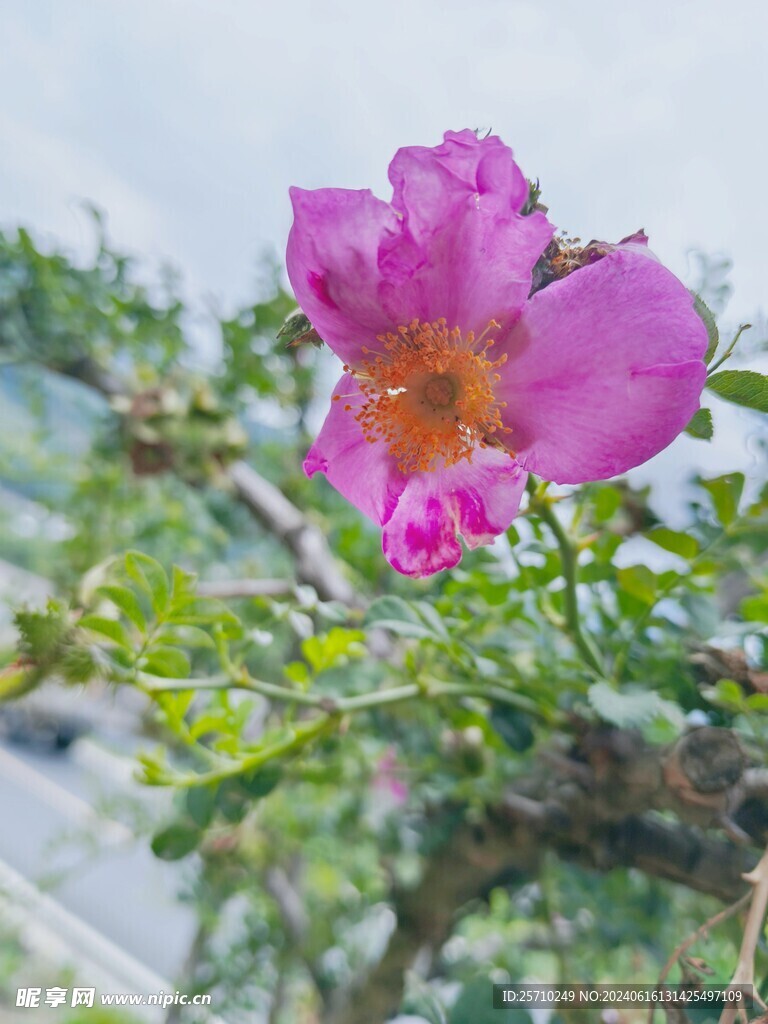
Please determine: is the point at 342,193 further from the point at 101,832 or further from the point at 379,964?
the point at 101,832

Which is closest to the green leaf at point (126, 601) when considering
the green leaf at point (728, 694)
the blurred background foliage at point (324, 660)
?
the blurred background foliage at point (324, 660)

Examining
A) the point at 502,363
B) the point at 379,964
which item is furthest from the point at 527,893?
the point at 502,363

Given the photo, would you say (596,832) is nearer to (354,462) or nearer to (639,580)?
(639,580)

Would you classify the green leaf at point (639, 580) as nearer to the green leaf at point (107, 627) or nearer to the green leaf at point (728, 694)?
the green leaf at point (728, 694)

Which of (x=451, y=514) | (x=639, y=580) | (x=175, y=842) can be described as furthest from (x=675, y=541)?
(x=175, y=842)

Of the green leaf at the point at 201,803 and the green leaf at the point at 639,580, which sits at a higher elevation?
the green leaf at the point at 639,580

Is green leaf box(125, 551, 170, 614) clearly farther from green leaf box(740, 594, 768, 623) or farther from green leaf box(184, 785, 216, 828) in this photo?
green leaf box(740, 594, 768, 623)
